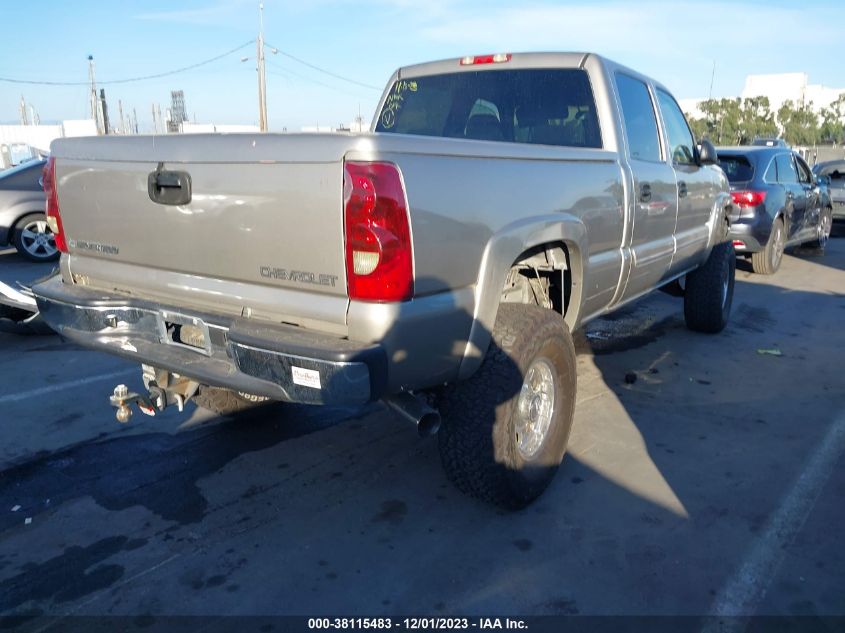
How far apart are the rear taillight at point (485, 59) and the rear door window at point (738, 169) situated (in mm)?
5771

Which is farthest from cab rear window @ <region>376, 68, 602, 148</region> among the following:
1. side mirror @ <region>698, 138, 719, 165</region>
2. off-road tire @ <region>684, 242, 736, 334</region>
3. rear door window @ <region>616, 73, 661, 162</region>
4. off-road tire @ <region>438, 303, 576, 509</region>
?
off-road tire @ <region>684, 242, 736, 334</region>

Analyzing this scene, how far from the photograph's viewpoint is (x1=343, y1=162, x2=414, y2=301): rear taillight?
2398 millimetres

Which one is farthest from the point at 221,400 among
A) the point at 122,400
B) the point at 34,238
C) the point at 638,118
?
the point at 34,238

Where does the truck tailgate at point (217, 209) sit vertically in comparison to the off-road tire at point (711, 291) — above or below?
above

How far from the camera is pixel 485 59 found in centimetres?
451

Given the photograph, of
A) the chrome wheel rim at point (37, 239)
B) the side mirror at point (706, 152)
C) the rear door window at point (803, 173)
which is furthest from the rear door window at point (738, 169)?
the chrome wheel rim at point (37, 239)

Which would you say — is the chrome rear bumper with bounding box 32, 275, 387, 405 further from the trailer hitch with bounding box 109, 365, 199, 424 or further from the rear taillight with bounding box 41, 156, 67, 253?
the trailer hitch with bounding box 109, 365, 199, 424

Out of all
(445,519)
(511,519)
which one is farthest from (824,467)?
(445,519)

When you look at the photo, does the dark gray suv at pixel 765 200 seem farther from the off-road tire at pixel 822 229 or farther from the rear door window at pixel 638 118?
the rear door window at pixel 638 118

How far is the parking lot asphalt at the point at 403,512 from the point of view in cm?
272

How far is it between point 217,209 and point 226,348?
557 mm

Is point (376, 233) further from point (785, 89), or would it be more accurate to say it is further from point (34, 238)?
point (785, 89)

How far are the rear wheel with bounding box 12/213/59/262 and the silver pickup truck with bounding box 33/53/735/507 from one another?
25.5 feet

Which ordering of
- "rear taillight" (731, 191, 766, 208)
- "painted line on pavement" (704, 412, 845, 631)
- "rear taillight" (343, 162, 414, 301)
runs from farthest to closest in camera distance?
1. "rear taillight" (731, 191, 766, 208)
2. "painted line on pavement" (704, 412, 845, 631)
3. "rear taillight" (343, 162, 414, 301)
